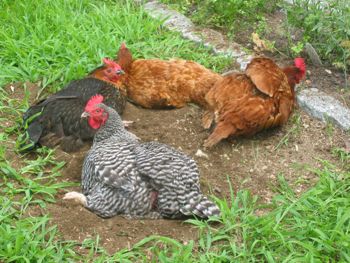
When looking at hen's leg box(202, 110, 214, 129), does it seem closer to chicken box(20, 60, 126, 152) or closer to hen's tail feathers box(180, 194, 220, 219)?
chicken box(20, 60, 126, 152)

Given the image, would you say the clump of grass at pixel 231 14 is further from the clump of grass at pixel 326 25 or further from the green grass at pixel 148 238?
the green grass at pixel 148 238

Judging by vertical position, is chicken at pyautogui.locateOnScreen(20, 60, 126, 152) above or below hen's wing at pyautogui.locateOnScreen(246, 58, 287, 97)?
below

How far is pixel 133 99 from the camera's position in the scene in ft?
18.0

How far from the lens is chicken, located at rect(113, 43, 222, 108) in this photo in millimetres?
5289

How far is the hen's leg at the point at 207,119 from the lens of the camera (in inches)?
192

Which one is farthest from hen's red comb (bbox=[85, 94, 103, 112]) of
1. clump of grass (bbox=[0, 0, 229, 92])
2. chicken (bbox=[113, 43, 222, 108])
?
clump of grass (bbox=[0, 0, 229, 92])

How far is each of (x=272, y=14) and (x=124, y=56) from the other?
2.51 meters

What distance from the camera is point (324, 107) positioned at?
521cm

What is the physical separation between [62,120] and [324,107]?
2.41 m

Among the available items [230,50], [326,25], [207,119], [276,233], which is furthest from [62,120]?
[326,25]

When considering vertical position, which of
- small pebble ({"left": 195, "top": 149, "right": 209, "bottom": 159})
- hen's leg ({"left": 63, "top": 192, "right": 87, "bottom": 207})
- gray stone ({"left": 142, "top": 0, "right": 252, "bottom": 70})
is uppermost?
gray stone ({"left": 142, "top": 0, "right": 252, "bottom": 70})

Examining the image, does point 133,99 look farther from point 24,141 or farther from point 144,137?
point 24,141

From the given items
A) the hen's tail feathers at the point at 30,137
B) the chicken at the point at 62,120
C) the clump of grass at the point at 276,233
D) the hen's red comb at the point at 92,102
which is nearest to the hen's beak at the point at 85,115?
the hen's red comb at the point at 92,102

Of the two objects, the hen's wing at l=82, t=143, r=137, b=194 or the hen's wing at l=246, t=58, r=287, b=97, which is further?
the hen's wing at l=246, t=58, r=287, b=97
